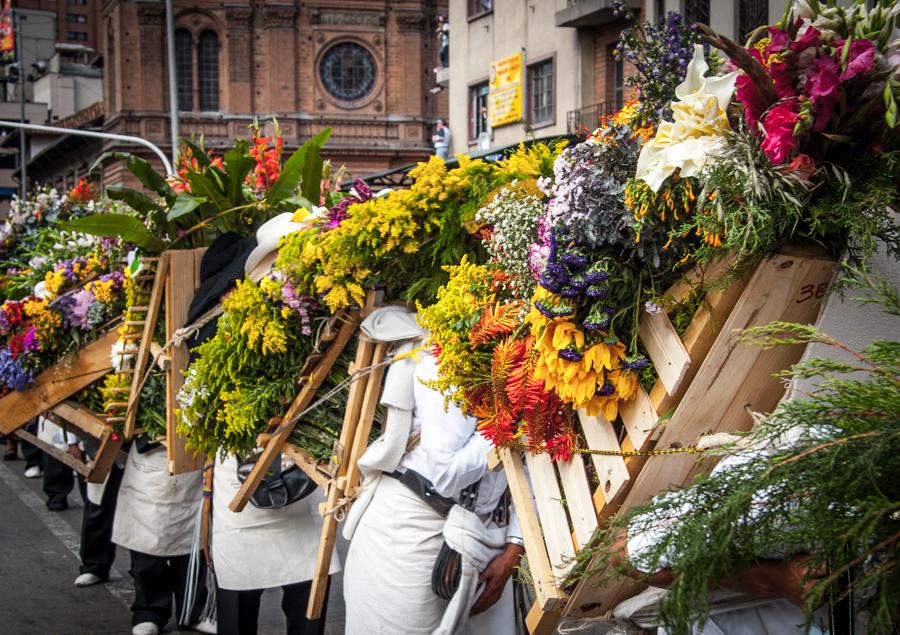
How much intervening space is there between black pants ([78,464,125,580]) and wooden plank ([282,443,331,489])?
342 cm

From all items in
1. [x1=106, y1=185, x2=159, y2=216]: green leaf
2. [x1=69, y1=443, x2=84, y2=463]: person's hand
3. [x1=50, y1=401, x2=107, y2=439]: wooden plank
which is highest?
[x1=106, y1=185, x2=159, y2=216]: green leaf

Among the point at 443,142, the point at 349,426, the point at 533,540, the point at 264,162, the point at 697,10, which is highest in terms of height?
the point at 697,10

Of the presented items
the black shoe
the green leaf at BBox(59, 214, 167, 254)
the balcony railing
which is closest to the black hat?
the green leaf at BBox(59, 214, 167, 254)

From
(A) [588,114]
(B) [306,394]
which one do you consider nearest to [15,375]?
(B) [306,394]

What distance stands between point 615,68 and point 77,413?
16857mm

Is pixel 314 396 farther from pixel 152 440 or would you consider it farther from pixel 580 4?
pixel 580 4

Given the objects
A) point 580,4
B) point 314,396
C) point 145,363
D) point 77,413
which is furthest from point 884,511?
point 580,4

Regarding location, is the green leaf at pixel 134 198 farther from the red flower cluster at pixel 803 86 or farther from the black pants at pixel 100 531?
the red flower cluster at pixel 803 86

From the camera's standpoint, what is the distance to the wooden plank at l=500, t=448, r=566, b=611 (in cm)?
325

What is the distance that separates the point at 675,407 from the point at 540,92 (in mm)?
22252

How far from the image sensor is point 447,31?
95.5 feet

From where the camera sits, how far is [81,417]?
23.2 feet

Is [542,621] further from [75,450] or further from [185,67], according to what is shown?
[185,67]

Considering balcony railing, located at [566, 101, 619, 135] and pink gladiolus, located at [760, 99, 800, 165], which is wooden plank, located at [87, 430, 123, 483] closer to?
pink gladiolus, located at [760, 99, 800, 165]
